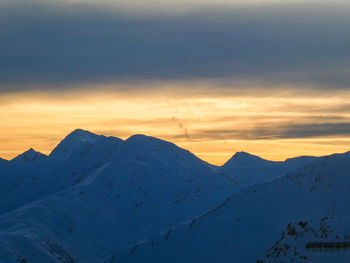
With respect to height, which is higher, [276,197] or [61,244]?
[276,197]

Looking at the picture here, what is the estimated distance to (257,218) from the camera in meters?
43.0

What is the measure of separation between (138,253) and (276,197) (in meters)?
12.1

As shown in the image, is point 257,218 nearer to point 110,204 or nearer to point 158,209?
point 158,209

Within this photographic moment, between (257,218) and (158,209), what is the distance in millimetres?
69882

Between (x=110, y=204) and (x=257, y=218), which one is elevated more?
(x=110, y=204)

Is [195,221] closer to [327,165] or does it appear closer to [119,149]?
[327,165]

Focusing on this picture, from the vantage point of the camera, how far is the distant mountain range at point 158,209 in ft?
132

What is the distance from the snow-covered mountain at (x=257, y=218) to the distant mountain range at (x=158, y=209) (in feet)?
0.29

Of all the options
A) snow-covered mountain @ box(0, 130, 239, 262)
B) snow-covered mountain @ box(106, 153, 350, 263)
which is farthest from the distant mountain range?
snow-covered mountain @ box(0, 130, 239, 262)

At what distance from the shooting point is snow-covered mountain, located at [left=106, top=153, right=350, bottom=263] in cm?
3941

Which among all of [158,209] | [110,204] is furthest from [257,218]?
[110,204]

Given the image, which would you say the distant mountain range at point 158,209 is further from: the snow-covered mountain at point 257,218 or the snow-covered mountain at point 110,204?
the snow-covered mountain at point 110,204

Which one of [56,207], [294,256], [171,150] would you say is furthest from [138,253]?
[171,150]

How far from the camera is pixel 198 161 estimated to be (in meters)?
165
